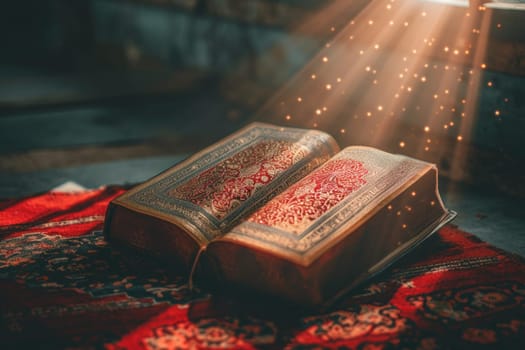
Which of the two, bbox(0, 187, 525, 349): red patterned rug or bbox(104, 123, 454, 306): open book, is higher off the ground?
bbox(104, 123, 454, 306): open book

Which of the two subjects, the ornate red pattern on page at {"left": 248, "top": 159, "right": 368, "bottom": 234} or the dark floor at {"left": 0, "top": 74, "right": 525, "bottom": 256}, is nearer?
the ornate red pattern on page at {"left": 248, "top": 159, "right": 368, "bottom": 234}

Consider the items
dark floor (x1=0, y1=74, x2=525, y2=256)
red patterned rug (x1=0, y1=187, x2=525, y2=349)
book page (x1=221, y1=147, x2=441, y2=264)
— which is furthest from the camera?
dark floor (x1=0, y1=74, x2=525, y2=256)

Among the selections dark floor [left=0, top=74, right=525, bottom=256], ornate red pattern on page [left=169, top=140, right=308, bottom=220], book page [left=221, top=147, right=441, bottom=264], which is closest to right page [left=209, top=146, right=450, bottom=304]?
book page [left=221, top=147, right=441, bottom=264]

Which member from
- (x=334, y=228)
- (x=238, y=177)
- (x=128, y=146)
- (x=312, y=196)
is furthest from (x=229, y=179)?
(x=128, y=146)

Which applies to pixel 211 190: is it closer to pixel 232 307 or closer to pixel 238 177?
pixel 238 177

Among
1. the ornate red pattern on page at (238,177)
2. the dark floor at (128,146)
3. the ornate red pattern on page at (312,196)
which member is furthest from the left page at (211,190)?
the dark floor at (128,146)

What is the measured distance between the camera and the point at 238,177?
A: 6.63 ft

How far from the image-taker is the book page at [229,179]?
188 cm

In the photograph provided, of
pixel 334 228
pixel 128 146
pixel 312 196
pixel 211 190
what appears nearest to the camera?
pixel 334 228

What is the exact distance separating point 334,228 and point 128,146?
2.18m

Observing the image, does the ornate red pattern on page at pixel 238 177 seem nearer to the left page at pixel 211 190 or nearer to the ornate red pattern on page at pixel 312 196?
the left page at pixel 211 190

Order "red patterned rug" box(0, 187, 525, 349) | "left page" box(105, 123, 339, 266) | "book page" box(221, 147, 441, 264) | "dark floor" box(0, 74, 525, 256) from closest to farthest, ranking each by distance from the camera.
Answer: "red patterned rug" box(0, 187, 525, 349) → "book page" box(221, 147, 441, 264) → "left page" box(105, 123, 339, 266) → "dark floor" box(0, 74, 525, 256)

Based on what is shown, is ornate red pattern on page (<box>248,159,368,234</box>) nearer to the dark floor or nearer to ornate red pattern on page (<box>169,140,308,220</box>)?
ornate red pattern on page (<box>169,140,308,220</box>)

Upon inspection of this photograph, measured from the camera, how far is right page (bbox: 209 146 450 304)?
164cm
